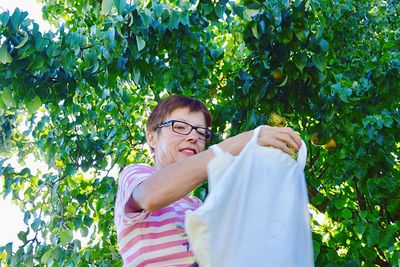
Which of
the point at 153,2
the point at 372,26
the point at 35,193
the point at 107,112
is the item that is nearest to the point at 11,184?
the point at 35,193

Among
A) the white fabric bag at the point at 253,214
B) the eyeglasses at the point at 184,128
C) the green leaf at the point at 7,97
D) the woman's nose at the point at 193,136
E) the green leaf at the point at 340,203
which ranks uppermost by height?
the green leaf at the point at 7,97

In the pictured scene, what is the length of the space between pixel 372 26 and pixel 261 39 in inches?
91.0

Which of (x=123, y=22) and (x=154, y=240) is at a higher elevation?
(x=123, y=22)

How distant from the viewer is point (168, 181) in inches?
55.5

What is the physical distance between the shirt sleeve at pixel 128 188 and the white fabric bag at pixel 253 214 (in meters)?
0.25

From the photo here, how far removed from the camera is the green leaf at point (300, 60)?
2629 millimetres

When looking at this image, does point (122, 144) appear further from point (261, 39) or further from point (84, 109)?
point (261, 39)

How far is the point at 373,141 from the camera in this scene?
325 cm

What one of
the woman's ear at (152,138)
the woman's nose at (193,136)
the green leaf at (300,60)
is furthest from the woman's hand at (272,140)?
the green leaf at (300,60)

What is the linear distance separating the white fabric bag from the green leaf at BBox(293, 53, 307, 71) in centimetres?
118

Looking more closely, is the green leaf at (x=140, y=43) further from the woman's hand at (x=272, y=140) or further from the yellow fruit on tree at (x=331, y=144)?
the woman's hand at (x=272, y=140)

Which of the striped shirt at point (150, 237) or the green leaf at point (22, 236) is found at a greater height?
the green leaf at point (22, 236)

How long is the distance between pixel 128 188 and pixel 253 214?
35cm

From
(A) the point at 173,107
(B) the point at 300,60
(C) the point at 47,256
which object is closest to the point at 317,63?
(B) the point at 300,60
